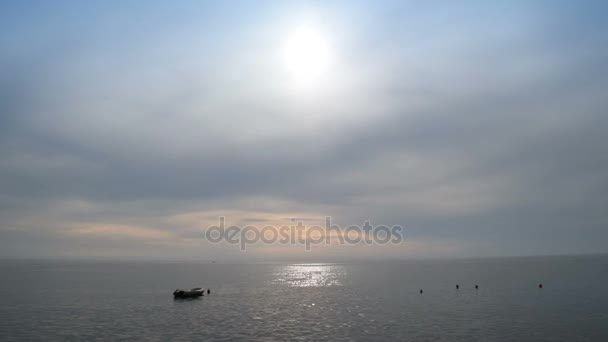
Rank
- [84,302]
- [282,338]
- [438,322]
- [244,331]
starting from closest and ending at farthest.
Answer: [282,338] < [244,331] < [438,322] < [84,302]

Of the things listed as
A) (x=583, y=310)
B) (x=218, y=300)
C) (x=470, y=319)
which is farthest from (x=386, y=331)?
(x=218, y=300)

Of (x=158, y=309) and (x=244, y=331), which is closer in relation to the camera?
(x=244, y=331)

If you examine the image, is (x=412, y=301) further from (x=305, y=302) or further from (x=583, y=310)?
(x=583, y=310)

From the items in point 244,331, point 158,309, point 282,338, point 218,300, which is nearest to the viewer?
point 282,338

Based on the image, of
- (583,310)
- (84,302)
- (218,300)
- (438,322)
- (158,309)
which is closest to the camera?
(438,322)

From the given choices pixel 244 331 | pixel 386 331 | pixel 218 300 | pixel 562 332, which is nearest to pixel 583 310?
pixel 562 332

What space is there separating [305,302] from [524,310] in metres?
45.8

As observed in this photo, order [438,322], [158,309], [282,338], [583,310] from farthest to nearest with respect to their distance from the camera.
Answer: [158,309]
[583,310]
[438,322]
[282,338]

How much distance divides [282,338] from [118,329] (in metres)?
25.5

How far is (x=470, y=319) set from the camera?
6969 cm

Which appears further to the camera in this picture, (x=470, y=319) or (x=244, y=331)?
(x=470, y=319)

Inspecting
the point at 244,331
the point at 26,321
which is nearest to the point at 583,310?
the point at 244,331

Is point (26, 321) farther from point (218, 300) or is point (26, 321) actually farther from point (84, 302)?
point (218, 300)

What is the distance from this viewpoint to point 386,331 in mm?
59812
